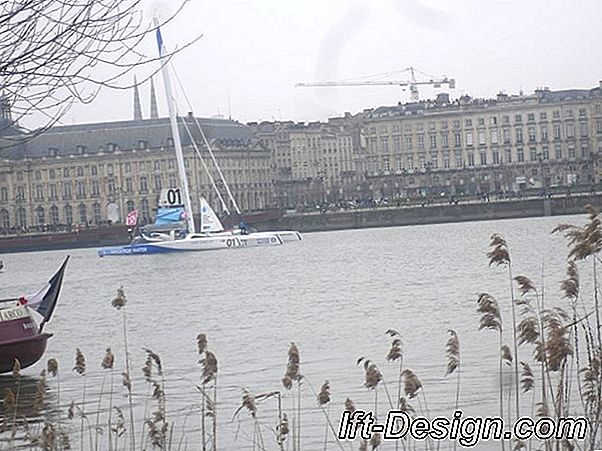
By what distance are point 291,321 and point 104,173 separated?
98191 mm

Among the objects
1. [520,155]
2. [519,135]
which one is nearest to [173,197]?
[520,155]

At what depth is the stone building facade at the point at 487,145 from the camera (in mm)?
136250

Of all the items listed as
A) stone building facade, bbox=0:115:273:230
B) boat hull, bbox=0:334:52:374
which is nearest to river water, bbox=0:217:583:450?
boat hull, bbox=0:334:52:374

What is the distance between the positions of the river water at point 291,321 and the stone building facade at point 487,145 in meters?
64.7

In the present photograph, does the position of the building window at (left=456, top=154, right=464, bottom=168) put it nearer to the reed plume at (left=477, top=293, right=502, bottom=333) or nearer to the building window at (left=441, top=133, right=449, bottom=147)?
the building window at (left=441, top=133, right=449, bottom=147)

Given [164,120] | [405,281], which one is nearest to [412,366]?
[405,281]

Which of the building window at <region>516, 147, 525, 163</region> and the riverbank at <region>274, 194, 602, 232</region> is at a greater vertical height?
the building window at <region>516, 147, 525, 163</region>

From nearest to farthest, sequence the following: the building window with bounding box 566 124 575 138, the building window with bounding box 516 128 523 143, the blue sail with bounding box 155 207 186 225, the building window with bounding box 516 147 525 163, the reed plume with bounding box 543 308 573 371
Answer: the reed plume with bounding box 543 308 573 371 < the blue sail with bounding box 155 207 186 225 < the building window with bounding box 566 124 575 138 < the building window with bounding box 516 147 525 163 < the building window with bounding box 516 128 523 143

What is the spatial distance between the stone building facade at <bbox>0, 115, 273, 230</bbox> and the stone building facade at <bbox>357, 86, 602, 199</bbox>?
1890 centimetres

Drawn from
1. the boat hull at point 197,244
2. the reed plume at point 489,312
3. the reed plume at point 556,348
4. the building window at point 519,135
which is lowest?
the boat hull at point 197,244

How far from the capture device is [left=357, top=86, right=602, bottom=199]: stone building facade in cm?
13625

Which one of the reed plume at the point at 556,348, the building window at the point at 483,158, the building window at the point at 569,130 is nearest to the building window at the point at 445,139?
the building window at the point at 483,158

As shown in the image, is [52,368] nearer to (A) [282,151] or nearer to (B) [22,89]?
(B) [22,89]

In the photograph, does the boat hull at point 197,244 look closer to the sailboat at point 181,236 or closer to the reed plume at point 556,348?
the sailboat at point 181,236
